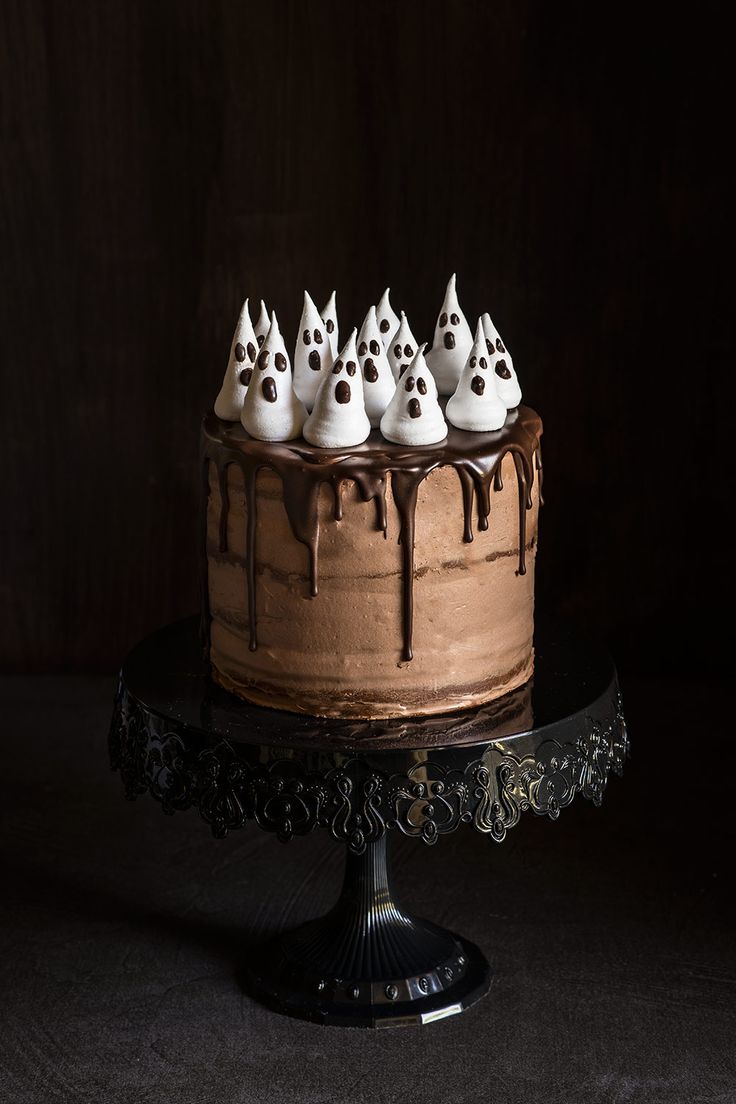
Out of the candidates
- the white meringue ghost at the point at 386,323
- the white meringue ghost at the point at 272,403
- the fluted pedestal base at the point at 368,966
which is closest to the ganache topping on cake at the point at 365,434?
the white meringue ghost at the point at 272,403

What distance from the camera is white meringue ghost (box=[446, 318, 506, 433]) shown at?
2010 millimetres

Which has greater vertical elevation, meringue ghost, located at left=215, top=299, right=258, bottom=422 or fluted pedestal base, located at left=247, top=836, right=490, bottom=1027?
meringue ghost, located at left=215, top=299, right=258, bottom=422

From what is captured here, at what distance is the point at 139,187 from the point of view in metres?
3.31

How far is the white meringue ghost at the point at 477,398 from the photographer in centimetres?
201

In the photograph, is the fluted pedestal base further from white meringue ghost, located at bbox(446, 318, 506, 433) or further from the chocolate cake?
white meringue ghost, located at bbox(446, 318, 506, 433)

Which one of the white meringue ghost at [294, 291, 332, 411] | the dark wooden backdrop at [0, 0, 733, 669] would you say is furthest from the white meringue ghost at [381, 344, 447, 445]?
the dark wooden backdrop at [0, 0, 733, 669]

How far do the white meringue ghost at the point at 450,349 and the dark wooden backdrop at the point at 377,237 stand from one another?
1.12 m

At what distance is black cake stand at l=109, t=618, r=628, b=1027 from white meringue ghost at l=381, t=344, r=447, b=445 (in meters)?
0.39

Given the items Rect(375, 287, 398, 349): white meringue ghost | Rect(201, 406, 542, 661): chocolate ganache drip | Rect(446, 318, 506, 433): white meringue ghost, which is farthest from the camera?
Rect(375, 287, 398, 349): white meringue ghost

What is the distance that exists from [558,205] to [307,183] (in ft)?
1.86

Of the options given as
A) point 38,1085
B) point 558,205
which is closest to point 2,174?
point 558,205

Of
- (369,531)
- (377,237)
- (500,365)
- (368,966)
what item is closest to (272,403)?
(369,531)

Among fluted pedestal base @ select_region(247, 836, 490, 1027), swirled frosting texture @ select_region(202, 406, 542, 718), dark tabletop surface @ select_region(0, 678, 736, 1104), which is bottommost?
dark tabletop surface @ select_region(0, 678, 736, 1104)

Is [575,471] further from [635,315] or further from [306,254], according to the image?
[306,254]
